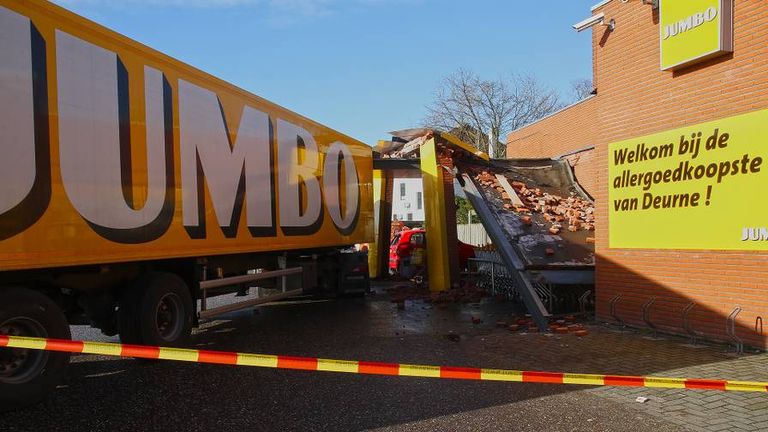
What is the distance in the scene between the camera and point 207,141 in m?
7.57

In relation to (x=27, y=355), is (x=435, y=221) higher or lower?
higher

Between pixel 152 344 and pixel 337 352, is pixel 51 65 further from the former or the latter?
pixel 337 352

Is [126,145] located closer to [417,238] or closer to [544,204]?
[544,204]

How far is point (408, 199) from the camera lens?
204 ft

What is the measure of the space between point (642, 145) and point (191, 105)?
6.34 meters

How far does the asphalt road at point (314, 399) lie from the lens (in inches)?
189

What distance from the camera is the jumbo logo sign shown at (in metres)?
4.97

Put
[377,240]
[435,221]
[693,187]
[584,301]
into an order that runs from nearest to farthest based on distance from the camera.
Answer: [693,187] → [584,301] → [435,221] → [377,240]

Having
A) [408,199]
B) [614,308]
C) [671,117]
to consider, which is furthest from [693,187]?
[408,199]

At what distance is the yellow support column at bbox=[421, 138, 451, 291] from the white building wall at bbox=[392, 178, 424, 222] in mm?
45954

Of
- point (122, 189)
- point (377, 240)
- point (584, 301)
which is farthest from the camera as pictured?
point (377, 240)

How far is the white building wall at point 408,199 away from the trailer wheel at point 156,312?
178ft

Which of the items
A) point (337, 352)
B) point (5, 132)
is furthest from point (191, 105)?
point (337, 352)

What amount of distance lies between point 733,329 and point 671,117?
2.97 meters
